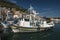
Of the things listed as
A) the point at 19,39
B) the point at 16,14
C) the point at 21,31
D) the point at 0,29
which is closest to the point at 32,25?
the point at 21,31

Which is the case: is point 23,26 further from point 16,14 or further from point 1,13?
→ point 16,14

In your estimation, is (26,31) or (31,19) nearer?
(26,31)

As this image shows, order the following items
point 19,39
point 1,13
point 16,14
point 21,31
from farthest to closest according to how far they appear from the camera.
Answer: point 16,14 < point 1,13 < point 21,31 < point 19,39

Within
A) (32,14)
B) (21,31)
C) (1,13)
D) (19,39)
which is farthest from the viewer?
(1,13)

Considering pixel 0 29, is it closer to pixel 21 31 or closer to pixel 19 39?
pixel 19 39

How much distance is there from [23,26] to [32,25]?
2.39 metres

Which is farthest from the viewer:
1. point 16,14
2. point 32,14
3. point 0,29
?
point 16,14

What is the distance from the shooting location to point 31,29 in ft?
86.1

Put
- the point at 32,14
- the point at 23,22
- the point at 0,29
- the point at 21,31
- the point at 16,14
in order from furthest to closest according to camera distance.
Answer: the point at 16,14
the point at 32,14
the point at 23,22
the point at 21,31
the point at 0,29

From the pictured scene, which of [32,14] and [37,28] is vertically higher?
[32,14]

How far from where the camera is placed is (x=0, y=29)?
15.0 m

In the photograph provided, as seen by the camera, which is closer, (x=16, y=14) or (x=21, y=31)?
(x=21, y=31)

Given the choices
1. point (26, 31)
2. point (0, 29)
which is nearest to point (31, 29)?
point (26, 31)

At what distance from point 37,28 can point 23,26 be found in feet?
8.23
